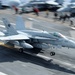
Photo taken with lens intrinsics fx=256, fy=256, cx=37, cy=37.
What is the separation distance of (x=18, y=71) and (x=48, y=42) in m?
6.25

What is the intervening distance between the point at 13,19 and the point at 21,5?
11.3m

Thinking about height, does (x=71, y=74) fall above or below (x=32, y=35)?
below

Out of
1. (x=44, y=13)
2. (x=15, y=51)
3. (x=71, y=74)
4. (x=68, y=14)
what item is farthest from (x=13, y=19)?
(x=71, y=74)

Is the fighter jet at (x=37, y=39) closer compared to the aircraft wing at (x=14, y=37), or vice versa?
the fighter jet at (x=37, y=39)

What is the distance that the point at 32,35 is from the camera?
103 ft

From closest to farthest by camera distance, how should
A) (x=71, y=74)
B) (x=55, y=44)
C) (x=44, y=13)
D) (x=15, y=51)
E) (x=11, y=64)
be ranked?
(x=71, y=74) < (x=11, y=64) < (x=55, y=44) < (x=15, y=51) < (x=44, y=13)

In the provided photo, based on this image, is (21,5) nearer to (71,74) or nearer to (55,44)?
(55,44)

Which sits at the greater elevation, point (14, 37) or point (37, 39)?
point (14, 37)

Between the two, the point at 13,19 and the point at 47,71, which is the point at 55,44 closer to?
the point at 47,71

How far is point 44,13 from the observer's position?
194 ft

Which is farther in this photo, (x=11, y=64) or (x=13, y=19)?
(x=13, y=19)

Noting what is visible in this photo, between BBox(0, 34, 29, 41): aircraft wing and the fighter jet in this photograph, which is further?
BBox(0, 34, 29, 41): aircraft wing

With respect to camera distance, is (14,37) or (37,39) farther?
(37,39)

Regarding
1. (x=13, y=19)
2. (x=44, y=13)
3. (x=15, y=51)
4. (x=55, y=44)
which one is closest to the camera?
(x=55, y=44)
